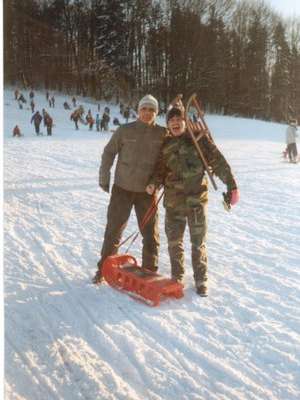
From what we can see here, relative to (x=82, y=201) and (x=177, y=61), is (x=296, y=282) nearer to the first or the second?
(x=82, y=201)

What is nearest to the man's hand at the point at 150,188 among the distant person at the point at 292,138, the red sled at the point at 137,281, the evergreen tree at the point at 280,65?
the red sled at the point at 137,281

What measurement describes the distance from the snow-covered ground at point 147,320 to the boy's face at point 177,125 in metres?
1.36

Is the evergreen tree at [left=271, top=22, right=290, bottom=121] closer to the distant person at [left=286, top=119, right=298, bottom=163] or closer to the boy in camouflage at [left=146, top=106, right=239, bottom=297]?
the distant person at [left=286, top=119, right=298, bottom=163]

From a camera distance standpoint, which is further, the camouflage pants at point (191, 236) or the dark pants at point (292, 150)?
the dark pants at point (292, 150)

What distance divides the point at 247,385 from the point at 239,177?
934 centimetres

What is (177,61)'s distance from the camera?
130ft

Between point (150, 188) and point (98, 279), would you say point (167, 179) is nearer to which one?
point (150, 188)

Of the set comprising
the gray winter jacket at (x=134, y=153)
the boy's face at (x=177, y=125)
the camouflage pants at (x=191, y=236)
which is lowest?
the camouflage pants at (x=191, y=236)

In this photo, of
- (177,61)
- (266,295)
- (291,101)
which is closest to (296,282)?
(266,295)

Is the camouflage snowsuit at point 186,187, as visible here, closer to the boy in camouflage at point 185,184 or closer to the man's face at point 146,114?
the boy in camouflage at point 185,184

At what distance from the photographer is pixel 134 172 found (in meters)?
4.27

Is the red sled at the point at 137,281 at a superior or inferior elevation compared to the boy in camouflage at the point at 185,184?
inferior

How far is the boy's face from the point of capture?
4.10 meters

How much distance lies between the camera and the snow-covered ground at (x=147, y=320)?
2857mm
